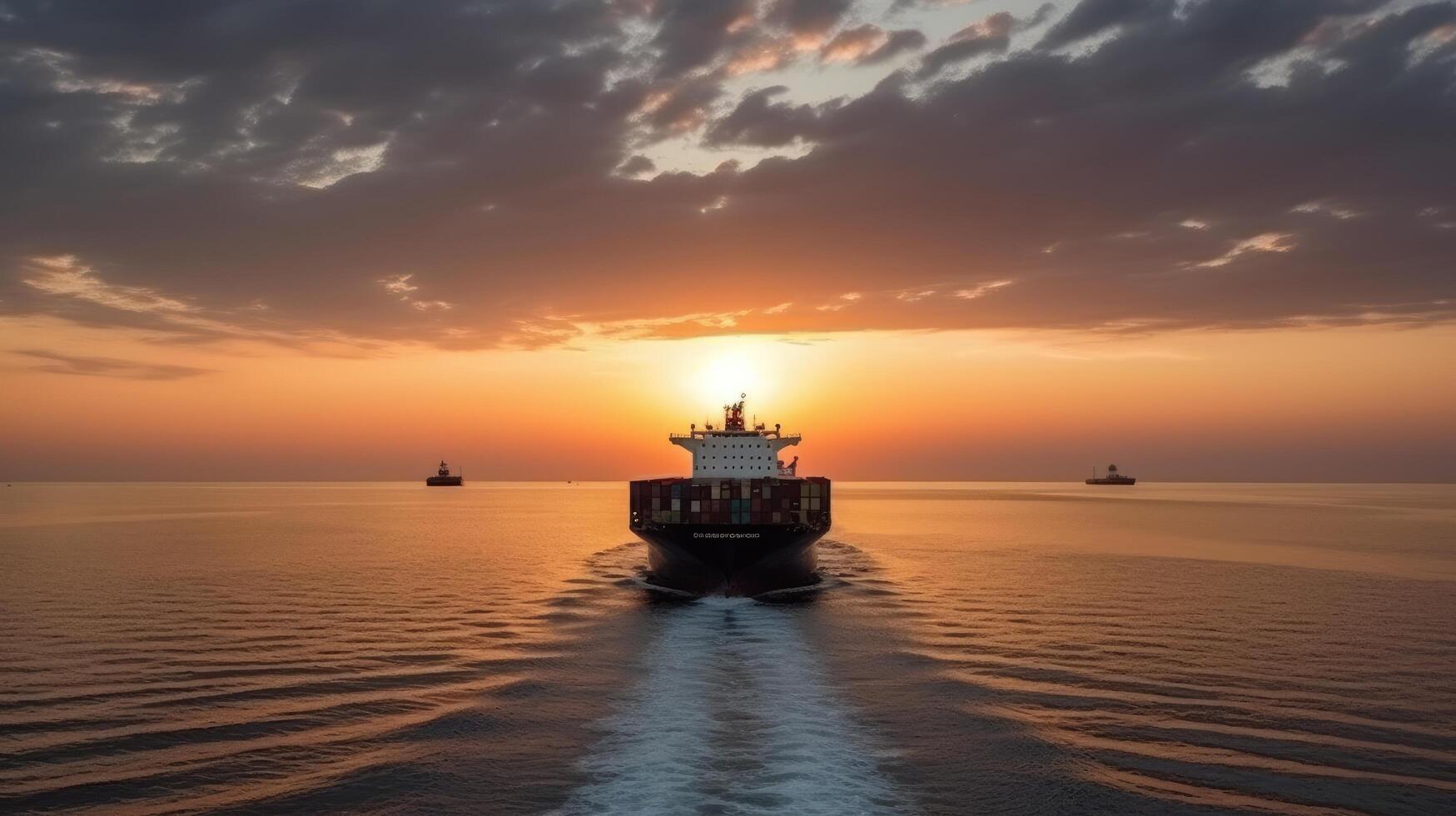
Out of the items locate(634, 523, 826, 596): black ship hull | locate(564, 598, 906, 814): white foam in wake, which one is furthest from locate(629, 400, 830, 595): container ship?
locate(564, 598, 906, 814): white foam in wake

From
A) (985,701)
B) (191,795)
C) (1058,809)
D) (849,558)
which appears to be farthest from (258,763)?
(849,558)

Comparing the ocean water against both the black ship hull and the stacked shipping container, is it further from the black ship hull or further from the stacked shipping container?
the stacked shipping container

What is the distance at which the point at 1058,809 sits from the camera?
1809 cm

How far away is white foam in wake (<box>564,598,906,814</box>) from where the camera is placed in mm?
18250

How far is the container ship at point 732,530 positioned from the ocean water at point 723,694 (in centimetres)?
183

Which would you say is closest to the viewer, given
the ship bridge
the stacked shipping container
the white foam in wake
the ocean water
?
the white foam in wake

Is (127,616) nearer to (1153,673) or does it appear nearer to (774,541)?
(774,541)

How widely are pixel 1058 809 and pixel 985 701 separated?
29.7 feet

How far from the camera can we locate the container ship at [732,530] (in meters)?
52.4

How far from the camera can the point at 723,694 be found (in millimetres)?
28266

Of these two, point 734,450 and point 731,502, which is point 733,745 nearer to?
point 731,502

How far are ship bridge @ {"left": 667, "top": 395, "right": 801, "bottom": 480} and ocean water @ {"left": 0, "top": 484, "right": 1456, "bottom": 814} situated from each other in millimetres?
12999

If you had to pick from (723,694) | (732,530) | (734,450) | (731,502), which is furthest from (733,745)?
(734,450)

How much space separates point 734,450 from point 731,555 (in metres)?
22.3
